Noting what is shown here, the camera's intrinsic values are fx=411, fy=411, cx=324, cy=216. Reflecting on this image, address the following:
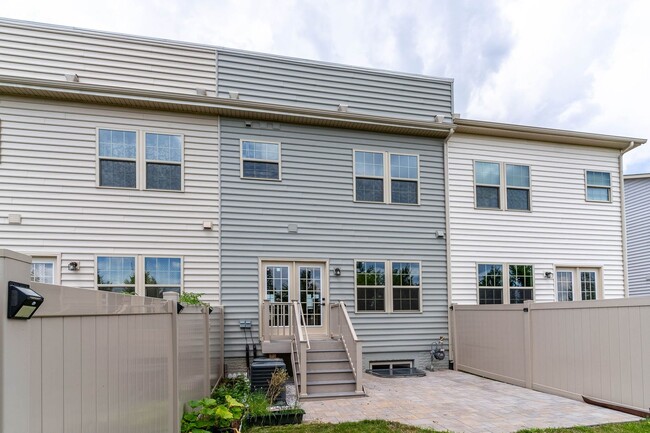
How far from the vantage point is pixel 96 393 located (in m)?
2.19

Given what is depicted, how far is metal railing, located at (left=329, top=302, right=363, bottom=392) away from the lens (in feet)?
22.9

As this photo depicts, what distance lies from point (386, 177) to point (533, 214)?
4.00m

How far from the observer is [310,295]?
891cm

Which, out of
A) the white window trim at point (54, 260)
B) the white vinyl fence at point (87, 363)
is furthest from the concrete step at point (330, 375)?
the white window trim at point (54, 260)

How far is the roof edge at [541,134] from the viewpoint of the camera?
995 cm

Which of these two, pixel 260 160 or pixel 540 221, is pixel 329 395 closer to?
pixel 260 160

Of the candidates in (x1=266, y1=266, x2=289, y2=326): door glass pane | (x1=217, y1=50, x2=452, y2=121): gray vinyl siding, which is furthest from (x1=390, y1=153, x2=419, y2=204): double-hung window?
(x1=266, y1=266, x2=289, y2=326): door glass pane

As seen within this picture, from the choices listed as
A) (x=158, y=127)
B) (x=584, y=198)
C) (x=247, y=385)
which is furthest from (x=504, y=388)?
(x=158, y=127)

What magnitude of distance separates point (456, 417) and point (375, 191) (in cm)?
512

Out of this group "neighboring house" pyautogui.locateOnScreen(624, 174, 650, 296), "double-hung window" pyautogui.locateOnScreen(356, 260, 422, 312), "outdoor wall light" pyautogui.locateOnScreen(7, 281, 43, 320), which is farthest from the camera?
"neighboring house" pyautogui.locateOnScreen(624, 174, 650, 296)

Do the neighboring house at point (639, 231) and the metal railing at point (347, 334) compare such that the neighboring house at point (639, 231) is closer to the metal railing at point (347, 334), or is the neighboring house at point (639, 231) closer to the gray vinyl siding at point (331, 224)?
the gray vinyl siding at point (331, 224)

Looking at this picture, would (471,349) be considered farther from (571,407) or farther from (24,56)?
(24,56)

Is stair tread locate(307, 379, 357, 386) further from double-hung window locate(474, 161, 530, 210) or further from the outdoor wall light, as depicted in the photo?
the outdoor wall light

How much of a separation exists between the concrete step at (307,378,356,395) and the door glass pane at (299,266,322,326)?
190 centimetres
